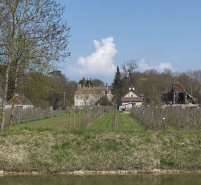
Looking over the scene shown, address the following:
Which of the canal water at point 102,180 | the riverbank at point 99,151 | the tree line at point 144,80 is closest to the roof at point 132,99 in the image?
the tree line at point 144,80

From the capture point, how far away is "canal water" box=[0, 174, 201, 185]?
10.3 m

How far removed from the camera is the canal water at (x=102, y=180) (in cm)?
1030

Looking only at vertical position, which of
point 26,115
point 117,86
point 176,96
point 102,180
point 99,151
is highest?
point 117,86

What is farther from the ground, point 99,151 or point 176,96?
point 176,96

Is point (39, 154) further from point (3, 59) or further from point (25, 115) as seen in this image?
point (25, 115)

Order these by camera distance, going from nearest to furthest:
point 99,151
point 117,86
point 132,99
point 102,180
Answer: point 102,180 → point 99,151 → point 132,99 → point 117,86

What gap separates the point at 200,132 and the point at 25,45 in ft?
30.8

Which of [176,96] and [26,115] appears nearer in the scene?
[26,115]

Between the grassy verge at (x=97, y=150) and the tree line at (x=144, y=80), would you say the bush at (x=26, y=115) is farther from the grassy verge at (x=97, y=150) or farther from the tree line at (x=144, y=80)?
the tree line at (x=144, y=80)

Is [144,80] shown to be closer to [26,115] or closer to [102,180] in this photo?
[26,115]

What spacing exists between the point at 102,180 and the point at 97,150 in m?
2.15

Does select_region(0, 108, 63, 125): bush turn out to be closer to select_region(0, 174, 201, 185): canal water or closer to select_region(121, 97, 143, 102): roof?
select_region(0, 174, 201, 185): canal water

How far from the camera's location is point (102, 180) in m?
10.6

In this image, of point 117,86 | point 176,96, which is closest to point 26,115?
point 176,96
